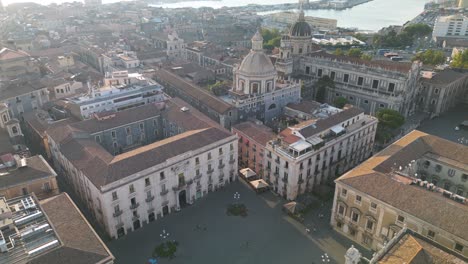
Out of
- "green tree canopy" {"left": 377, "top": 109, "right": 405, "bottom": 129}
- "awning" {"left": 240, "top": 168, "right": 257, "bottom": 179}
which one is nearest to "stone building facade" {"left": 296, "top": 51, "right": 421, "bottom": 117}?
"green tree canopy" {"left": 377, "top": 109, "right": 405, "bottom": 129}

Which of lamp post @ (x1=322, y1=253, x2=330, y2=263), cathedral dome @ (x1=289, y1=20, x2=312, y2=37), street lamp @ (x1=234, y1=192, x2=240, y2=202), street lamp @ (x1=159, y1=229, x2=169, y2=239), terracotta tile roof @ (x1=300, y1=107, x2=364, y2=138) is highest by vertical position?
cathedral dome @ (x1=289, y1=20, x2=312, y2=37)

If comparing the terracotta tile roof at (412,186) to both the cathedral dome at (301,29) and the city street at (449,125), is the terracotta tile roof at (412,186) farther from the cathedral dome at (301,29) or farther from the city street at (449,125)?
the cathedral dome at (301,29)

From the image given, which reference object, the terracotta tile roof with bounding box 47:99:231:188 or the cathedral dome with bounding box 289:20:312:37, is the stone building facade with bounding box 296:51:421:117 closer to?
the cathedral dome with bounding box 289:20:312:37

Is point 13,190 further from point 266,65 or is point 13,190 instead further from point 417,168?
point 417,168

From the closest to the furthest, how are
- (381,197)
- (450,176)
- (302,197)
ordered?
(381,197)
(450,176)
(302,197)

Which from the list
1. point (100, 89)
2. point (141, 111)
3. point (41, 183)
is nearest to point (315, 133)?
point (141, 111)

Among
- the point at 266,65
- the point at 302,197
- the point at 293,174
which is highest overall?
the point at 266,65

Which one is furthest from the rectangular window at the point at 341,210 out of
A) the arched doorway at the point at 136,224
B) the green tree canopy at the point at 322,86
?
the green tree canopy at the point at 322,86
